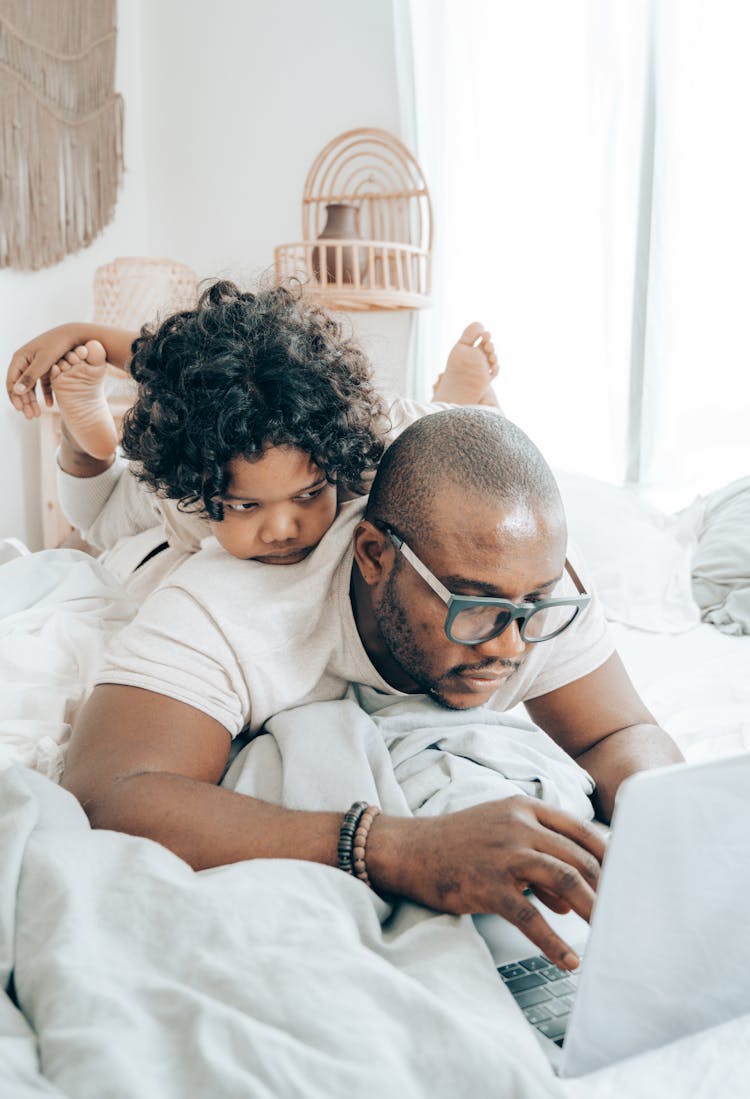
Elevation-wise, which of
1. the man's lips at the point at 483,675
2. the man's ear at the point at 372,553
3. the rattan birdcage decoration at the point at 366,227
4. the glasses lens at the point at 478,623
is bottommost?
the man's lips at the point at 483,675

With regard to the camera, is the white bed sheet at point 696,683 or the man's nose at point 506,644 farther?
the white bed sheet at point 696,683

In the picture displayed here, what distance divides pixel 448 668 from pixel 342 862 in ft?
0.87

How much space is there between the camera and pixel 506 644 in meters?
1.00

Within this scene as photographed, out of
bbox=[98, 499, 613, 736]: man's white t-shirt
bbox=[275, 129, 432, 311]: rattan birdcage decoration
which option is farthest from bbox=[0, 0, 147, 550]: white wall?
bbox=[98, 499, 613, 736]: man's white t-shirt

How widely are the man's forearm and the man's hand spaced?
0.32 metres

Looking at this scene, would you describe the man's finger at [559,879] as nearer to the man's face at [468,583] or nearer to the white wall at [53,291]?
the man's face at [468,583]

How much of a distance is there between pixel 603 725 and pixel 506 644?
265mm

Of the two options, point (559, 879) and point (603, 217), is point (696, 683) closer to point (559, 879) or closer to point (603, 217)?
point (559, 879)

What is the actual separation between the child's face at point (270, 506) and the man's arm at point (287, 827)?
22 cm

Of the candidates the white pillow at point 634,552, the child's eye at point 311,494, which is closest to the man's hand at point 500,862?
the child's eye at point 311,494

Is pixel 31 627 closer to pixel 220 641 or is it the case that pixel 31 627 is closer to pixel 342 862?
pixel 220 641

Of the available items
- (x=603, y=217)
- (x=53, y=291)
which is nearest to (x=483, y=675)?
(x=603, y=217)

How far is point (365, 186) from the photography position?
3807mm

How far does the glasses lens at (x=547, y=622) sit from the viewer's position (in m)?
1.05
